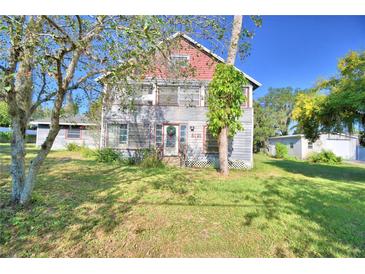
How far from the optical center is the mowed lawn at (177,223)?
266 cm

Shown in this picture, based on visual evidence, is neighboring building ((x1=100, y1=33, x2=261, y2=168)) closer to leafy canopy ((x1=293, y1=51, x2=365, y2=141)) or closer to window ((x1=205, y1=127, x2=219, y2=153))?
window ((x1=205, y1=127, x2=219, y2=153))

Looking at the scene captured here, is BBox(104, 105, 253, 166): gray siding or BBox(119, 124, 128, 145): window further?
BBox(119, 124, 128, 145): window

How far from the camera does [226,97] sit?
8219 millimetres

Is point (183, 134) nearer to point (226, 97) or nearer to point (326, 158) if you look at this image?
point (226, 97)

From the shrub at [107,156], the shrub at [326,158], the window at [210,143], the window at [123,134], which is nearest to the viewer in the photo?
the shrub at [107,156]

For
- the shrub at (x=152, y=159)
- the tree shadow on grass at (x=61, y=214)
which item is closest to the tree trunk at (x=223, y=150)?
the shrub at (x=152, y=159)

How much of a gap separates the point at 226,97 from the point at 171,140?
14.3ft

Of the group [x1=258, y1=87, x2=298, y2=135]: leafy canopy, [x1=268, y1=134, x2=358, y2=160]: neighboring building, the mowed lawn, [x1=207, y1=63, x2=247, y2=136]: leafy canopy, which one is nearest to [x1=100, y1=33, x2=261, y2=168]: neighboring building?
[x1=207, y1=63, x2=247, y2=136]: leafy canopy

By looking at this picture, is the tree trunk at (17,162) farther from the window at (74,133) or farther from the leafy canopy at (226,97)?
the window at (74,133)

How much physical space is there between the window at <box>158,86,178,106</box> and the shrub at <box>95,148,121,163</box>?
3812mm

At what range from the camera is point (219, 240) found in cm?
287

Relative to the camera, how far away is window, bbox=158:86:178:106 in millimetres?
11359

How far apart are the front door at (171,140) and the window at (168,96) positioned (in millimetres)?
1408
